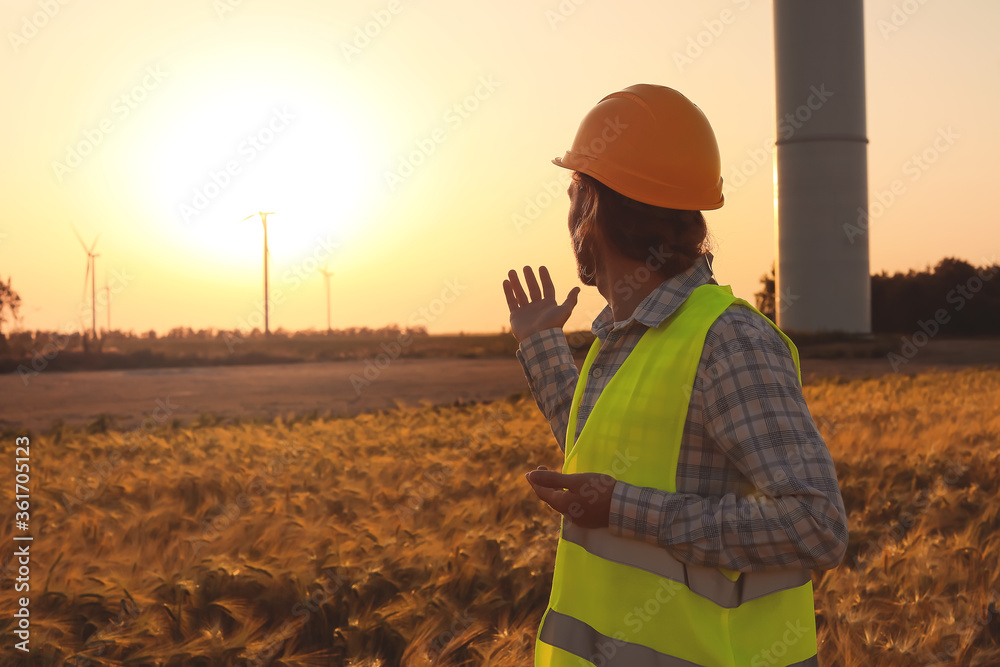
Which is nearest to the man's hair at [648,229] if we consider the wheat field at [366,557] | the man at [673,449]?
the man at [673,449]

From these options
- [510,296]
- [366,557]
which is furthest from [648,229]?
[366,557]

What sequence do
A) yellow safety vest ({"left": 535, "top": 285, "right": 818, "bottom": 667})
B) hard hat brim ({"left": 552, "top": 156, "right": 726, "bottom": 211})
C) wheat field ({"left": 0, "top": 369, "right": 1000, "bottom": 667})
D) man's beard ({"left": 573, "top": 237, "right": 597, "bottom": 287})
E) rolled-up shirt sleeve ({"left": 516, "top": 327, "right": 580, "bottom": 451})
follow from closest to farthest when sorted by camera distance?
yellow safety vest ({"left": 535, "top": 285, "right": 818, "bottom": 667})
hard hat brim ({"left": 552, "top": 156, "right": 726, "bottom": 211})
man's beard ({"left": 573, "top": 237, "right": 597, "bottom": 287})
rolled-up shirt sleeve ({"left": 516, "top": 327, "right": 580, "bottom": 451})
wheat field ({"left": 0, "top": 369, "right": 1000, "bottom": 667})

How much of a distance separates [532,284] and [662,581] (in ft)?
3.26

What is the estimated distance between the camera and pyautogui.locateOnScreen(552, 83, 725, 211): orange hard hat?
1703 mm

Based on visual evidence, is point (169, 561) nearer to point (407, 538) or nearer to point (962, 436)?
point (407, 538)

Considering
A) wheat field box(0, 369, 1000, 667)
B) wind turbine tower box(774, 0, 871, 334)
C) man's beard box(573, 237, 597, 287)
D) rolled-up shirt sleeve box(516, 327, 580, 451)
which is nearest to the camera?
man's beard box(573, 237, 597, 287)

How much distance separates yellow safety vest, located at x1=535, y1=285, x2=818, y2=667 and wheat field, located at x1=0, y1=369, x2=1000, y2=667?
1443 millimetres

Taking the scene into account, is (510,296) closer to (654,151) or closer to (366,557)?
(654,151)

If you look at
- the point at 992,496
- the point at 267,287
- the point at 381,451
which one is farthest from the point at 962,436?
the point at 267,287

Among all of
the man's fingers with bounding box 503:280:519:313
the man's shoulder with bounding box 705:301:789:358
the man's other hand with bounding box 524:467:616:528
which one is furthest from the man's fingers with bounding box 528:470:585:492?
the man's fingers with bounding box 503:280:519:313

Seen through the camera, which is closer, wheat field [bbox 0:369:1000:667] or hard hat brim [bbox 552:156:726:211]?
hard hat brim [bbox 552:156:726:211]

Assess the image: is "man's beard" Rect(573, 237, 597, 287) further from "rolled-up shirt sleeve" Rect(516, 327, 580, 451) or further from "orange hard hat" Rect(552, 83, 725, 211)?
"rolled-up shirt sleeve" Rect(516, 327, 580, 451)

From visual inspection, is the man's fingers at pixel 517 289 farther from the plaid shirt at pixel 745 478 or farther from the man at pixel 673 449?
the plaid shirt at pixel 745 478

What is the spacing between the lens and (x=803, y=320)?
3056 cm
